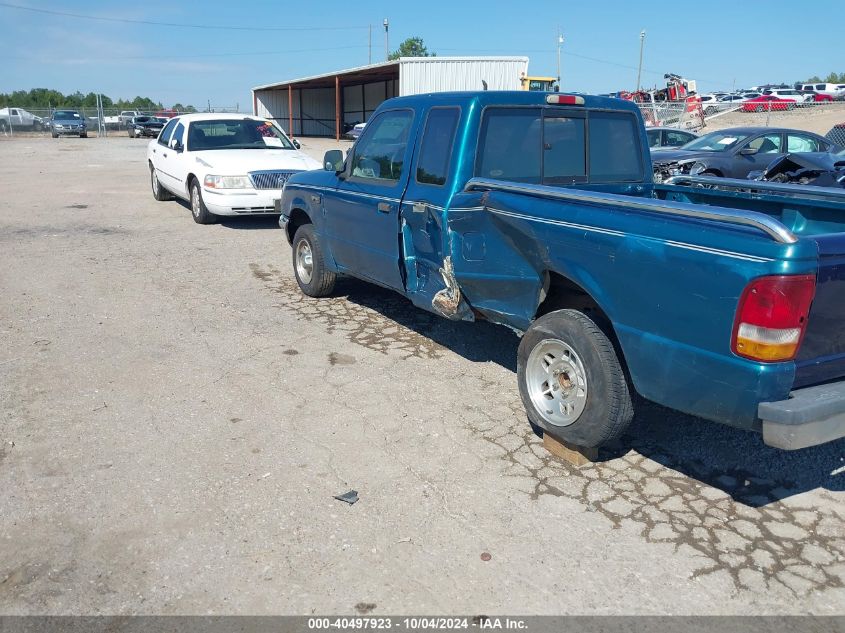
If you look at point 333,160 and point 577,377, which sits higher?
point 333,160

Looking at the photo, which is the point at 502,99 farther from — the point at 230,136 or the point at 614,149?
the point at 230,136

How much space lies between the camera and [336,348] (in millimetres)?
5828

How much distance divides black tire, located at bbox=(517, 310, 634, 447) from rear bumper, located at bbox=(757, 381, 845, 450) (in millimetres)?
783

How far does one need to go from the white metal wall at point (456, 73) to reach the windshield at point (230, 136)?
19310 millimetres

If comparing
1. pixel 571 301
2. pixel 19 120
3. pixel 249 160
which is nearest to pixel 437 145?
pixel 571 301

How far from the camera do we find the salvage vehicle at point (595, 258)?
9.64ft

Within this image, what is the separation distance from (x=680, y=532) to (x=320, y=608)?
5.73ft

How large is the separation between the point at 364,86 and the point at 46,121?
2157 cm

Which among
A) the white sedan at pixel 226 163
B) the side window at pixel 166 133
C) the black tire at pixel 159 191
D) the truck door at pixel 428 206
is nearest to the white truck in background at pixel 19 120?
the black tire at pixel 159 191

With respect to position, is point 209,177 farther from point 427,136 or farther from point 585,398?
point 585,398

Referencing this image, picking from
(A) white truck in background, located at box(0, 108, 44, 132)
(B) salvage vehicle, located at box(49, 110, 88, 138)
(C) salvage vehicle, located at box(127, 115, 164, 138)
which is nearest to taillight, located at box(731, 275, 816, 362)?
(C) salvage vehicle, located at box(127, 115, 164, 138)

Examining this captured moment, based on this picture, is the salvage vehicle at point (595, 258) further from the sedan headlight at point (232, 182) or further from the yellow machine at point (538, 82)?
the yellow machine at point (538, 82)

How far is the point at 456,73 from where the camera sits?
103ft

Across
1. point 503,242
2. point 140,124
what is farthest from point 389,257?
point 140,124
